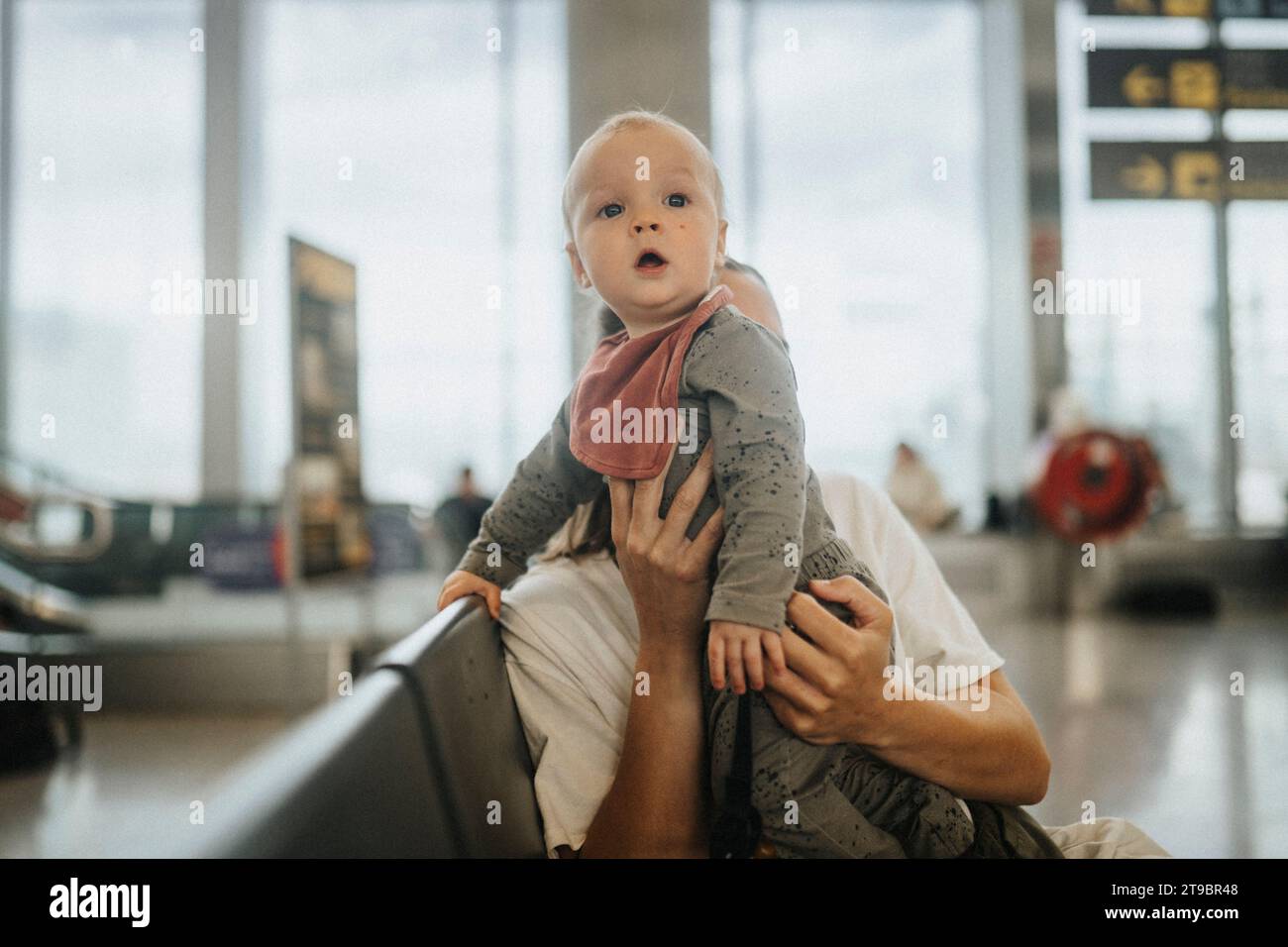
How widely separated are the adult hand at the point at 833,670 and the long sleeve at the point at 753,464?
0.13ft

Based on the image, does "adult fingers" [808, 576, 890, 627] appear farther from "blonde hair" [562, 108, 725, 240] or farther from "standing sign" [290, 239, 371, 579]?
"standing sign" [290, 239, 371, 579]

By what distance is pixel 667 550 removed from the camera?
89 cm

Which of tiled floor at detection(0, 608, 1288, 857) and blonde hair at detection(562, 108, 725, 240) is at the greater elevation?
blonde hair at detection(562, 108, 725, 240)

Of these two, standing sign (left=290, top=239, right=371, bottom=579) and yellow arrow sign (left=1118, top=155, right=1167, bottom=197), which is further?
standing sign (left=290, top=239, right=371, bottom=579)

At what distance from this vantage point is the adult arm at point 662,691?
89cm

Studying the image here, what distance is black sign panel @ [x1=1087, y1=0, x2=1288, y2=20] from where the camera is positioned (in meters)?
1.57

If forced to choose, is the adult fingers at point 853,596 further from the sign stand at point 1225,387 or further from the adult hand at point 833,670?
the sign stand at point 1225,387

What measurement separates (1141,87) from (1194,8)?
266mm

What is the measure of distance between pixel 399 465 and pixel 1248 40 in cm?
503

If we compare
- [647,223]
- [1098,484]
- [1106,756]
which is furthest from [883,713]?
[1098,484]

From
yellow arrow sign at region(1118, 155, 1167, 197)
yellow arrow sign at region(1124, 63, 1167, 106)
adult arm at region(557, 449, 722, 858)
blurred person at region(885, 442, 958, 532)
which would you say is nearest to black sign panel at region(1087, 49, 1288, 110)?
yellow arrow sign at region(1124, 63, 1167, 106)

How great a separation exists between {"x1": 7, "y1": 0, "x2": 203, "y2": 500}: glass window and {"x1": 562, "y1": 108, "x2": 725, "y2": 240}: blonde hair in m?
2.63

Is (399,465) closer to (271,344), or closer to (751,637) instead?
(271,344)

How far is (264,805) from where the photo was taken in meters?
0.46
